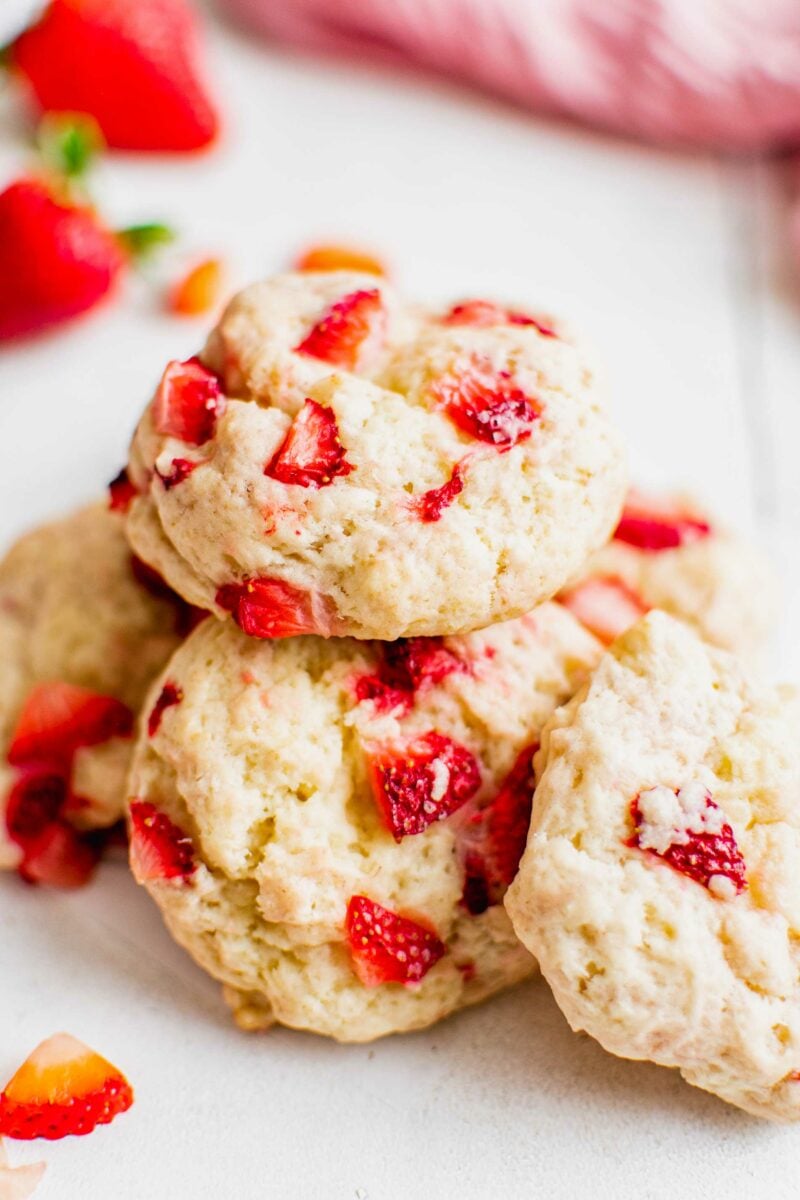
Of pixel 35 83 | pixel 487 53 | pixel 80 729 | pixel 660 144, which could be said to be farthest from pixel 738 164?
pixel 80 729

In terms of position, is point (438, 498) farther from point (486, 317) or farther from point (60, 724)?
point (60, 724)

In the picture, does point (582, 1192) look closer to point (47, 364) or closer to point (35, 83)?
point (47, 364)

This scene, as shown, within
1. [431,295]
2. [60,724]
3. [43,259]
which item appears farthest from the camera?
[431,295]

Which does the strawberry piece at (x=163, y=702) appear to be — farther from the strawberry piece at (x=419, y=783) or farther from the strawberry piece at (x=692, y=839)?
the strawberry piece at (x=692, y=839)

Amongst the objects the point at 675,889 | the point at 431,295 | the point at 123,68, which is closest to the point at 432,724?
the point at 675,889

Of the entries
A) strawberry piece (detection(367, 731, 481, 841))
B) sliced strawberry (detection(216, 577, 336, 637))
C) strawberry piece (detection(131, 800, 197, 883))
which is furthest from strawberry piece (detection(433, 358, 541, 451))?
strawberry piece (detection(131, 800, 197, 883))
